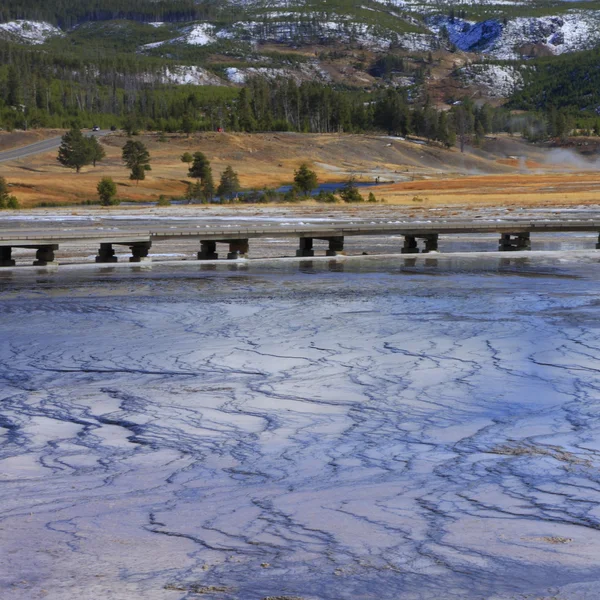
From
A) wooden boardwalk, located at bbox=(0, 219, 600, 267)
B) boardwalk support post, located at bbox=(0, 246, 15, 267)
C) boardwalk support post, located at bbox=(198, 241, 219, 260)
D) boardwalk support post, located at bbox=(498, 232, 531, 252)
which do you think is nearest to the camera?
wooden boardwalk, located at bbox=(0, 219, 600, 267)

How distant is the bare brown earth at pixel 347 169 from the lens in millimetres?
74750

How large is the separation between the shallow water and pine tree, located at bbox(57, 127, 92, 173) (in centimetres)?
8757

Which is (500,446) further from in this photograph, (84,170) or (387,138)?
(387,138)

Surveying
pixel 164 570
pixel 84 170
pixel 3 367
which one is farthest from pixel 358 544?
pixel 84 170

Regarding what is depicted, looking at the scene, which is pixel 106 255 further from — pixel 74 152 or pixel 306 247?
pixel 74 152

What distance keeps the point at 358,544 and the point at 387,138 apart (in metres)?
151

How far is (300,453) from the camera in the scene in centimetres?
835

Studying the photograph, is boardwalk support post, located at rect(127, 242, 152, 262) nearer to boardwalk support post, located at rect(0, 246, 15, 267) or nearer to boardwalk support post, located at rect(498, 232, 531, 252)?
boardwalk support post, located at rect(0, 246, 15, 267)

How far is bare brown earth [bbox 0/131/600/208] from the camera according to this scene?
74.8 m

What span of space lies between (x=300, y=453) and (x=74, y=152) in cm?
9629

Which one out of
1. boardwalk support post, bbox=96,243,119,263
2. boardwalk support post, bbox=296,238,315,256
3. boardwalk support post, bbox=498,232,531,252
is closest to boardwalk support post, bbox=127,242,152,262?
boardwalk support post, bbox=96,243,119,263

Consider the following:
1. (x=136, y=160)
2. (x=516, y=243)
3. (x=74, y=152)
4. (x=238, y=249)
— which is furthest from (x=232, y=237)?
(x=74, y=152)

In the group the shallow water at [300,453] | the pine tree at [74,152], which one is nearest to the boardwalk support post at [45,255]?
the shallow water at [300,453]

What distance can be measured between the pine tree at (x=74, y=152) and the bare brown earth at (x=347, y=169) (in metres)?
1.17
